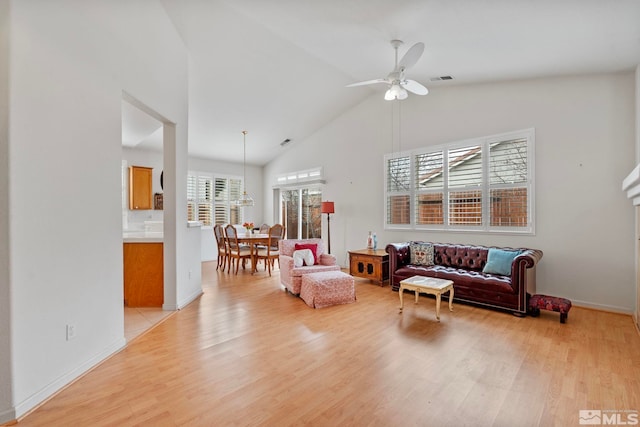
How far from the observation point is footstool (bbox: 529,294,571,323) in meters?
3.56

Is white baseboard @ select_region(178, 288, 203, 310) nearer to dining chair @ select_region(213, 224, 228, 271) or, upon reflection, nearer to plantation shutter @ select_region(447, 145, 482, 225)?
dining chair @ select_region(213, 224, 228, 271)

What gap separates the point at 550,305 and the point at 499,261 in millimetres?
817

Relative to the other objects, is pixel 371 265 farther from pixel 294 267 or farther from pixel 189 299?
pixel 189 299

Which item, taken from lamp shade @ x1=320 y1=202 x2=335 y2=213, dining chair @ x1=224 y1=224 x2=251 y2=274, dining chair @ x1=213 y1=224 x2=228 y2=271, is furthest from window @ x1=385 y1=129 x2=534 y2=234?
dining chair @ x1=213 y1=224 x2=228 y2=271

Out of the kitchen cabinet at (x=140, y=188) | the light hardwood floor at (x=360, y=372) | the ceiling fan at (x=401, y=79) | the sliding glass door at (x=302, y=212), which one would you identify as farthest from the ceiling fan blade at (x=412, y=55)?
the kitchen cabinet at (x=140, y=188)

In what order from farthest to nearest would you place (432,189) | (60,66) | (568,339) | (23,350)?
(432,189), (568,339), (60,66), (23,350)

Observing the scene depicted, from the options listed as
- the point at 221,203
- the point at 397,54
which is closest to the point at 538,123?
the point at 397,54

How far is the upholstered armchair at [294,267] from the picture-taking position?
466 cm

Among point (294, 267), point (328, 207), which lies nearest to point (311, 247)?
point (294, 267)

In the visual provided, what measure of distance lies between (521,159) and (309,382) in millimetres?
4395

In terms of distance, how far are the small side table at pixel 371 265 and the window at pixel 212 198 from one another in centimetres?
459

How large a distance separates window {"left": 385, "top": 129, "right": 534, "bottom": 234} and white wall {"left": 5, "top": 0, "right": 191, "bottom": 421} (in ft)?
15.0

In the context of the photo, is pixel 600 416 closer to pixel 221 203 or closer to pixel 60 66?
pixel 60 66

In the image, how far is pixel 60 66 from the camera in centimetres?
227
